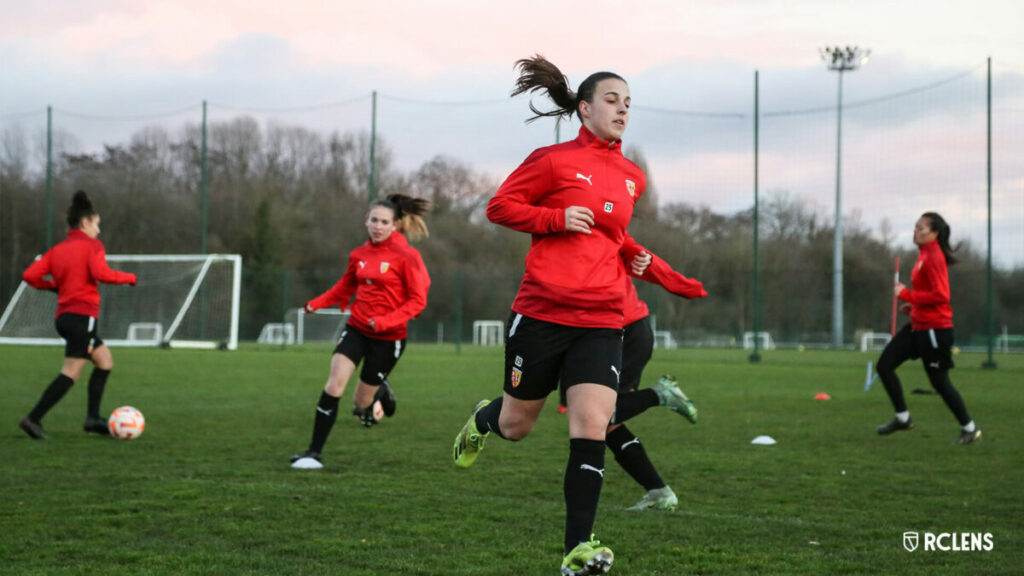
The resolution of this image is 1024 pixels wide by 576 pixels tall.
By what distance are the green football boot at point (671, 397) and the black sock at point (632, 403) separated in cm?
8

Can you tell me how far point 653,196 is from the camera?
2809 cm

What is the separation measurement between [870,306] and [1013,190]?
1126 centimetres

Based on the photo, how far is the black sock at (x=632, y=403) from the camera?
591 cm

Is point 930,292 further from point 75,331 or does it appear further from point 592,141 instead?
point 75,331

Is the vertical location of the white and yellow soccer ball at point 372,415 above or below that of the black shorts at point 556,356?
below

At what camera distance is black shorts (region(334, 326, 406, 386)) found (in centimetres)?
813

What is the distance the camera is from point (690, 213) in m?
28.6

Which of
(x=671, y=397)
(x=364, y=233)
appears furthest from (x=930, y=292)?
(x=364, y=233)

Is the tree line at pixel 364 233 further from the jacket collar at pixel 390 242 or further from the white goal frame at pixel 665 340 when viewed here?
the jacket collar at pixel 390 242

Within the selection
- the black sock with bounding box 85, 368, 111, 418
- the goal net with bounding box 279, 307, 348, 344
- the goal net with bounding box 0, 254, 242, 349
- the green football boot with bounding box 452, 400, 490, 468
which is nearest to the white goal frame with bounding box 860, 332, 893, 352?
the goal net with bounding box 279, 307, 348, 344

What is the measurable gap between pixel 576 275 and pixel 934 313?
6.35 metres

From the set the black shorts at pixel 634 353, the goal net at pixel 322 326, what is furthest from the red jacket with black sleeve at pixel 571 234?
the goal net at pixel 322 326

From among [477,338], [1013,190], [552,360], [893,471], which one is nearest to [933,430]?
[893,471]

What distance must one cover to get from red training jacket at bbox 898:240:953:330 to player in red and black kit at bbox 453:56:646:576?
5.76 meters
